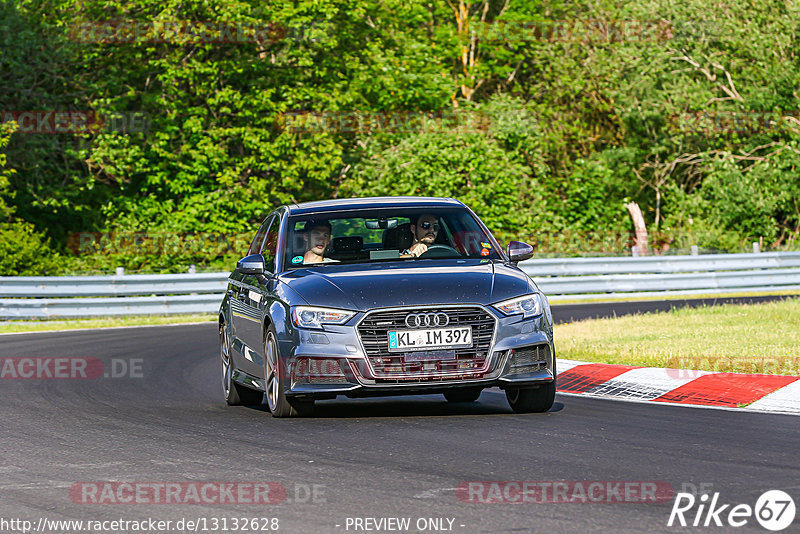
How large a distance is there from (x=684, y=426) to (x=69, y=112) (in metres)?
31.2

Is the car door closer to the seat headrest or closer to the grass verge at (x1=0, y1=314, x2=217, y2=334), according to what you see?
the seat headrest

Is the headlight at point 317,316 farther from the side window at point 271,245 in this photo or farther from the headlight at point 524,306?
the side window at point 271,245

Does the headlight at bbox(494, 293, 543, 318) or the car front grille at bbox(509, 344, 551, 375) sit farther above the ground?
the headlight at bbox(494, 293, 543, 318)

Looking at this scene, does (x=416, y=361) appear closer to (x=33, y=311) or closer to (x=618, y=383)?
(x=618, y=383)

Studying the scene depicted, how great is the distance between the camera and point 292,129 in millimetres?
40250

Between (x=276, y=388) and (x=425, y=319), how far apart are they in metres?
1.39

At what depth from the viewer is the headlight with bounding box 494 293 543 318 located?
9.93 metres

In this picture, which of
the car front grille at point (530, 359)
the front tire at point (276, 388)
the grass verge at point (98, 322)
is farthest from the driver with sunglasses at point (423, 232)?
the grass verge at point (98, 322)

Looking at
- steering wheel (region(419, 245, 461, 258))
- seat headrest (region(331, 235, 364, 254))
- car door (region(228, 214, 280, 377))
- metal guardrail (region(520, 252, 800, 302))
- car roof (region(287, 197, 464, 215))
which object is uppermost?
car roof (region(287, 197, 464, 215))

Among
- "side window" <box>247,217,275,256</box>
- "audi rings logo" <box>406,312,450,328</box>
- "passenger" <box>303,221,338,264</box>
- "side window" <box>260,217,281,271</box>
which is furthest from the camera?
"side window" <box>247,217,275,256</box>

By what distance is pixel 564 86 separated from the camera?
5072cm

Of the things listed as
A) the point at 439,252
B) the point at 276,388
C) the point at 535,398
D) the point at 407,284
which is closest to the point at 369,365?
the point at 407,284

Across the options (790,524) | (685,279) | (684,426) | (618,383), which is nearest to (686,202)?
(685,279)

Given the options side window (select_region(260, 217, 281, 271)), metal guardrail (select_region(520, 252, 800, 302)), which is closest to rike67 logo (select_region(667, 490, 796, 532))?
side window (select_region(260, 217, 281, 271))
